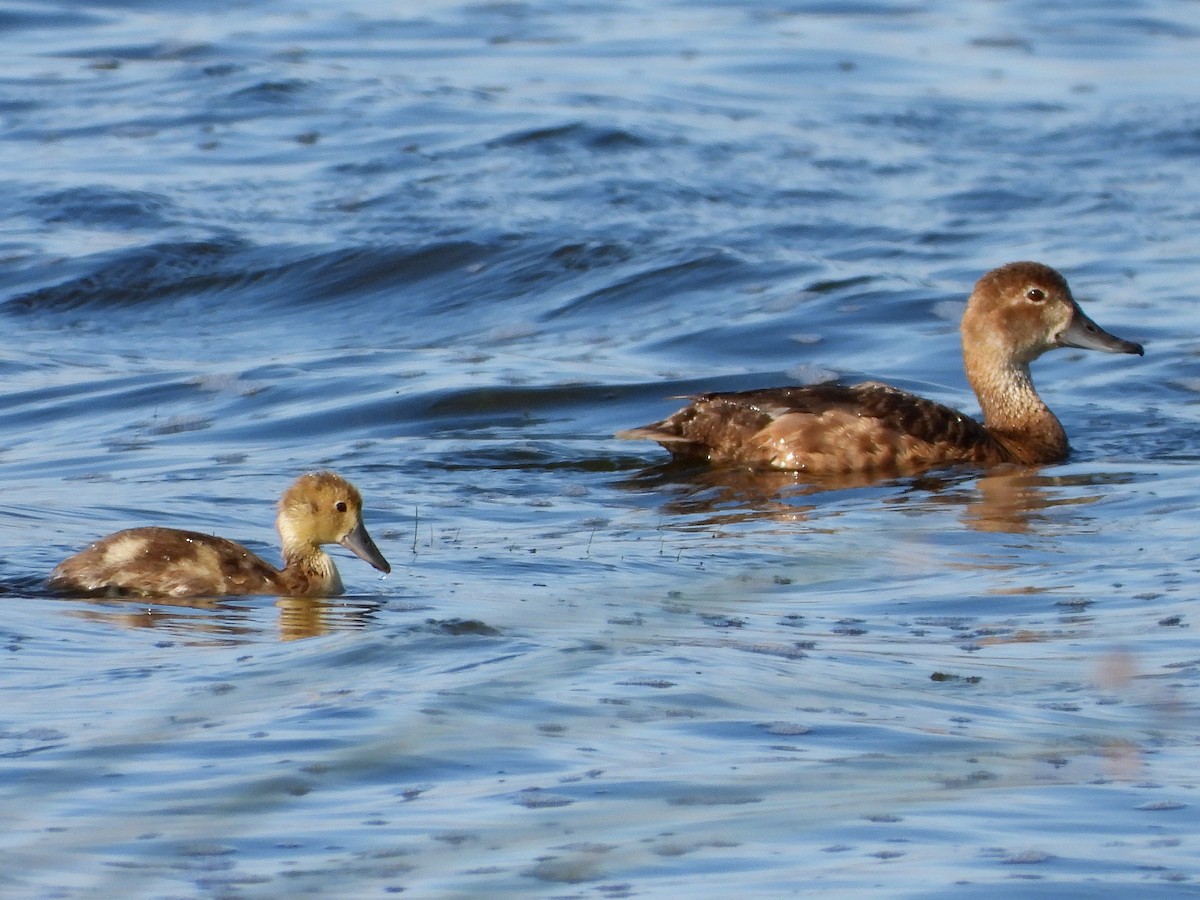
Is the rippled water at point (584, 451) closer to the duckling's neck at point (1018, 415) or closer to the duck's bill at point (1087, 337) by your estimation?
the duckling's neck at point (1018, 415)

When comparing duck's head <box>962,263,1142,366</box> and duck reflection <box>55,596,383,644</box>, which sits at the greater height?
duck's head <box>962,263,1142,366</box>

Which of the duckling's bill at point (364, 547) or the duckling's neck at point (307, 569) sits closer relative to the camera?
the duckling's bill at point (364, 547)

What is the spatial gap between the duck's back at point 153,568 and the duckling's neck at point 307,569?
18 centimetres

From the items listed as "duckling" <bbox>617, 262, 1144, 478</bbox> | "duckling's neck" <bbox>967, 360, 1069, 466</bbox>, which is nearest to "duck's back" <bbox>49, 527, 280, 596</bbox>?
"duckling" <bbox>617, 262, 1144, 478</bbox>

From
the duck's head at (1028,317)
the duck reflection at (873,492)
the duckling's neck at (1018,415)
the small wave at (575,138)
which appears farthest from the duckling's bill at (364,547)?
the small wave at (575,138)

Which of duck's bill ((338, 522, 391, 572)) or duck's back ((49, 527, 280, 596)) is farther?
duck's bill ((338, 522, 391, 572))

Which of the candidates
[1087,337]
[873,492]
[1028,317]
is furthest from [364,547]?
[1087,337]

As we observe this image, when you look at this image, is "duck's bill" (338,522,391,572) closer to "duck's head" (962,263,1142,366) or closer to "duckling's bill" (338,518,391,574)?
"duckling's bill" (338,518,391,574)

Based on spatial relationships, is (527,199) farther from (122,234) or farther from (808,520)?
(808,520)

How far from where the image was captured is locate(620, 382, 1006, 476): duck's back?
10.8 m

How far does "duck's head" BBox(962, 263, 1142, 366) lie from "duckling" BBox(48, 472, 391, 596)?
4614 mm

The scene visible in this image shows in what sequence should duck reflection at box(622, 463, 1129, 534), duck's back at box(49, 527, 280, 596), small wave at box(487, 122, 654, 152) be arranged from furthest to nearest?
small wave at box(487, 122, 654, 152) < duck reflection at box(622, 463, 1129, 534) < duck's back at box(49, 527, 280, 596)

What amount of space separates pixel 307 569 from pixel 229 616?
0.60m

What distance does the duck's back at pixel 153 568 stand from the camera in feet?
26.3
